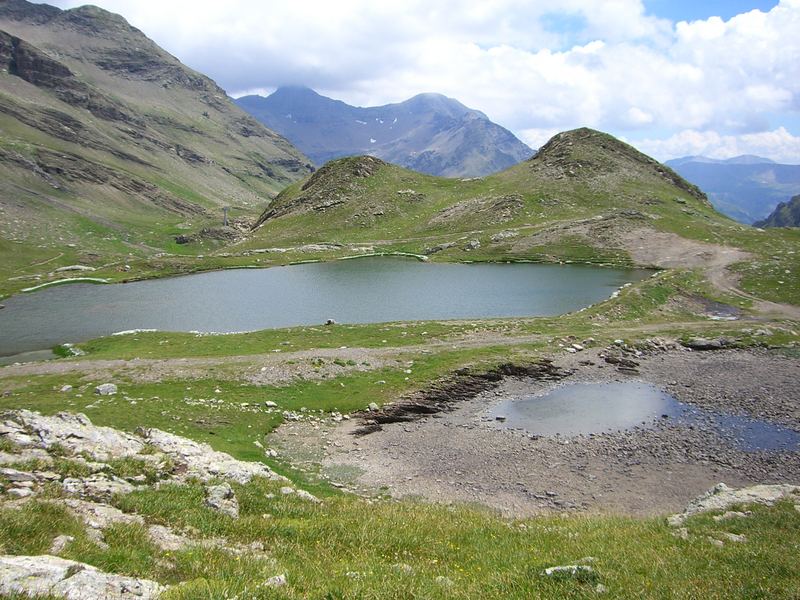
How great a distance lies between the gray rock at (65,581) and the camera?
8.80m

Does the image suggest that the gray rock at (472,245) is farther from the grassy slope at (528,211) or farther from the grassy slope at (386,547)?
the grassy slope at (386,547)

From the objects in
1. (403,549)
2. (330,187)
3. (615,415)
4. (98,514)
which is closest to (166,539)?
(98,514)

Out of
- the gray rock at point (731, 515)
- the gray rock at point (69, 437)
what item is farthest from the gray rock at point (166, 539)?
the gray rock at point (731, 515)

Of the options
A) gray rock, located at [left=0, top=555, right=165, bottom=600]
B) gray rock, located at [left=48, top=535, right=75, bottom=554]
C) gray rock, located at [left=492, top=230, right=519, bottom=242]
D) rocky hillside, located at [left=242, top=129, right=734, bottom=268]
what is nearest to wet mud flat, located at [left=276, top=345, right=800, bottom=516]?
gray rock, located at [left=48, top=535, right=75, bottom=554]

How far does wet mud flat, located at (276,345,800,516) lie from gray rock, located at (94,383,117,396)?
14.2 meters

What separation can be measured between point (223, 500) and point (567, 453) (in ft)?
71.8

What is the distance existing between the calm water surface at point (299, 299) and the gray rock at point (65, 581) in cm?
5403

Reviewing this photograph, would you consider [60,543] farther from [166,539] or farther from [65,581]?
[166,539]

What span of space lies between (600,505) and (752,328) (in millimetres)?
40552

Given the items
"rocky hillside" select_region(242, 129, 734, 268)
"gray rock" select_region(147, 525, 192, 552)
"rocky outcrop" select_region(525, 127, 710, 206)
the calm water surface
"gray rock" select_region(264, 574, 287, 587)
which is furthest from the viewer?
"rocky outcrop" select_region(525, 127, 710, 206)

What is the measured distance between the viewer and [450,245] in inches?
4892

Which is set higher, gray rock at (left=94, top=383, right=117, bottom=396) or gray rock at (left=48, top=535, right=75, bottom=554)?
gray rock at (left=48, top=535, right=75, bottom=554)

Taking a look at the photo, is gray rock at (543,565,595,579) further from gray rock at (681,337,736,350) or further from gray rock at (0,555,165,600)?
gray rock at (681,337,736,350)

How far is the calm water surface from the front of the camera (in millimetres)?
66250
